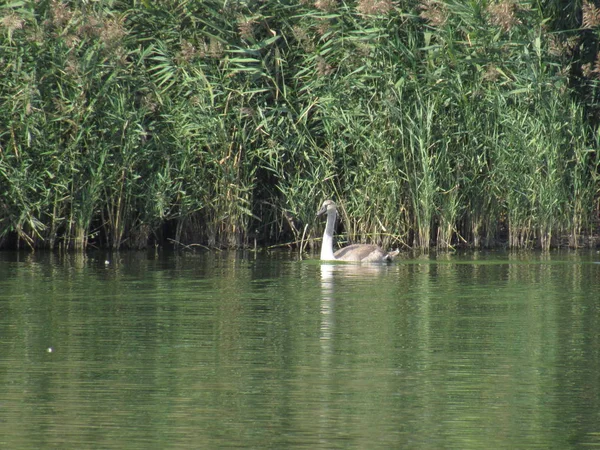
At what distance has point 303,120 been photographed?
1581 centimetres

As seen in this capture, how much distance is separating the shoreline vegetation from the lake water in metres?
2.35

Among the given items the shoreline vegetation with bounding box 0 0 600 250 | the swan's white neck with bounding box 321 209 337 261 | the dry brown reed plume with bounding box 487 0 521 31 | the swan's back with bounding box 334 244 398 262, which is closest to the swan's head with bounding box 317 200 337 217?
the swan's white neck with bounding box 321 209 337 261

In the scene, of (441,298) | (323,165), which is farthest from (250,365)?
(323,165)

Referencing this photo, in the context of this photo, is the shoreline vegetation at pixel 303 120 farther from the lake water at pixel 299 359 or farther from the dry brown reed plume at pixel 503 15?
the lake water at pixel 299 359

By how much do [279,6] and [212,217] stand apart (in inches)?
107

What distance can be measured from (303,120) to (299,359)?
26.5ft

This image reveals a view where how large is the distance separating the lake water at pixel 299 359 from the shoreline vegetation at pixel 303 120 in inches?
92.4

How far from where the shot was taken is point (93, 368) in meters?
7.71

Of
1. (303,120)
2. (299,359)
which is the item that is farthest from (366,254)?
(299,359)

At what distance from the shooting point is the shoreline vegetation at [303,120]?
49.8 ft

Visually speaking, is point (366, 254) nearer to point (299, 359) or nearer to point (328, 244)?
point (328, 244)

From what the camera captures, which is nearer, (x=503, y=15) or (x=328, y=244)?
(x=328, y=244)

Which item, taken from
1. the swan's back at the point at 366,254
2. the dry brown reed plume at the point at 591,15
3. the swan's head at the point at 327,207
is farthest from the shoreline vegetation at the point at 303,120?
the swan's back at the point at 366,254

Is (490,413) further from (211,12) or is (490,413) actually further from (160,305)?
(211,12)
